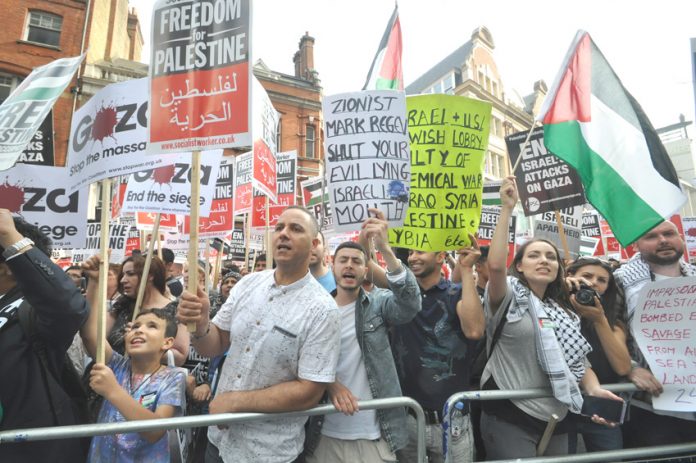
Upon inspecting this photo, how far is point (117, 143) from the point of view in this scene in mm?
3092

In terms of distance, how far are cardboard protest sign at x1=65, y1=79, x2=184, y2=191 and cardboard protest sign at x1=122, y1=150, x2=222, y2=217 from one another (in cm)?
156

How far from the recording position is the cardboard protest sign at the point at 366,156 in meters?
3.27

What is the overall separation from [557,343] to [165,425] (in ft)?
6.98

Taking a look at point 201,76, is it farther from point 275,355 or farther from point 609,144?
point 609,144

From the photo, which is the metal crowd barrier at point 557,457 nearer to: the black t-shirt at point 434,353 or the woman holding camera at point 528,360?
the woman holding camera at point 528,360

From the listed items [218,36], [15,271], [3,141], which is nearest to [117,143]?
[3,141]

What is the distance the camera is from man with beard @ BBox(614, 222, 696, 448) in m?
2.75

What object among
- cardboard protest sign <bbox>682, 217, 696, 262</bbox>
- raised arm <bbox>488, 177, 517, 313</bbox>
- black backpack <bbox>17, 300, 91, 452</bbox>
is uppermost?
cardboard protest sign <bbox>682, 217, 696, 262</bbox>

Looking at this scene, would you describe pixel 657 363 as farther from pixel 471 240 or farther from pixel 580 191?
pixel 580 191

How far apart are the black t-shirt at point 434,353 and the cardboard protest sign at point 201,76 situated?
166 centimetres

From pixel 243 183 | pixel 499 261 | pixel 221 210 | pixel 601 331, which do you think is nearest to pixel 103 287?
pixel 499 261

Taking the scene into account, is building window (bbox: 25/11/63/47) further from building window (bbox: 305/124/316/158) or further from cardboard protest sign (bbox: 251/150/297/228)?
cardboard protest sign (bbox: 251/150/297/228)

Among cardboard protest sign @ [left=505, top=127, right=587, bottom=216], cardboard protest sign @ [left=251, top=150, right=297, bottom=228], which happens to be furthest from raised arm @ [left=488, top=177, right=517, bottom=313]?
cardboard protest sign @ [left=251, top=150, right=297, bottom=228]

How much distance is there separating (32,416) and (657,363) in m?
3.45
